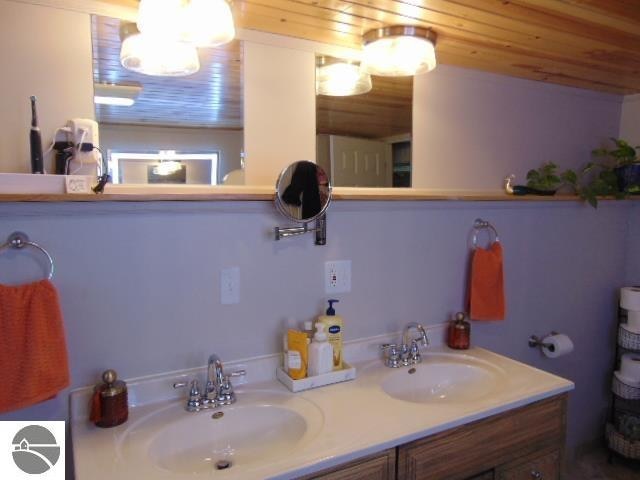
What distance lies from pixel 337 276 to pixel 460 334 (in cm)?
57

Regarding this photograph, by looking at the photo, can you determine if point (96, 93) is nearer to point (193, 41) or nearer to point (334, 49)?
point (193, 41)

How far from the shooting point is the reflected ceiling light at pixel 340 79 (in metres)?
1.73

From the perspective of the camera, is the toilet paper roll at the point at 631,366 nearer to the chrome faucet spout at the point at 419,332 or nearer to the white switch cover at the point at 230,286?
the chrome faucet spout at the point at 419,332

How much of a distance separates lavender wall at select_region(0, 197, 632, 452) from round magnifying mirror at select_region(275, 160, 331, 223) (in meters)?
0.07

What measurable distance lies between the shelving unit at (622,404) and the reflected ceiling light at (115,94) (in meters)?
2.51

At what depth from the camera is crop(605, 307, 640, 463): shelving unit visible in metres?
2.37

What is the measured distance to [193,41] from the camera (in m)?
1.32

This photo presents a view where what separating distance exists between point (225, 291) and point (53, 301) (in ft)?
1.53

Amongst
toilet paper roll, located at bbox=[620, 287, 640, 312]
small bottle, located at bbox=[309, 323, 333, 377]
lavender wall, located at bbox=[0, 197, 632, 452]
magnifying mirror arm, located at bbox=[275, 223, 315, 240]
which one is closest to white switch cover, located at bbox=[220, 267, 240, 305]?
lavender wall, located at bbox=[0, 197, 632, 452]

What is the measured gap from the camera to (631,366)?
236 centimetres

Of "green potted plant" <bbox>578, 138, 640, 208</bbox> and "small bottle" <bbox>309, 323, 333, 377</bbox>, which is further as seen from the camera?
"green potted plant" <bbox>578, 138, 640, 208</bbox>

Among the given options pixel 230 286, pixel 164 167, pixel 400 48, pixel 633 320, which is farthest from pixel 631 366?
pixel 164 167

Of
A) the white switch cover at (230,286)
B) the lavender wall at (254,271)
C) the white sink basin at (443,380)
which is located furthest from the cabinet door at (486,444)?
the white switch cover at (230,286)

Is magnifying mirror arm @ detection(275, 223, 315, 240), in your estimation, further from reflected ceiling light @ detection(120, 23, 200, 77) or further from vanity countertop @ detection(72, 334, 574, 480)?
reflected ceiling light @ detection(120, 23, 200, 77)
